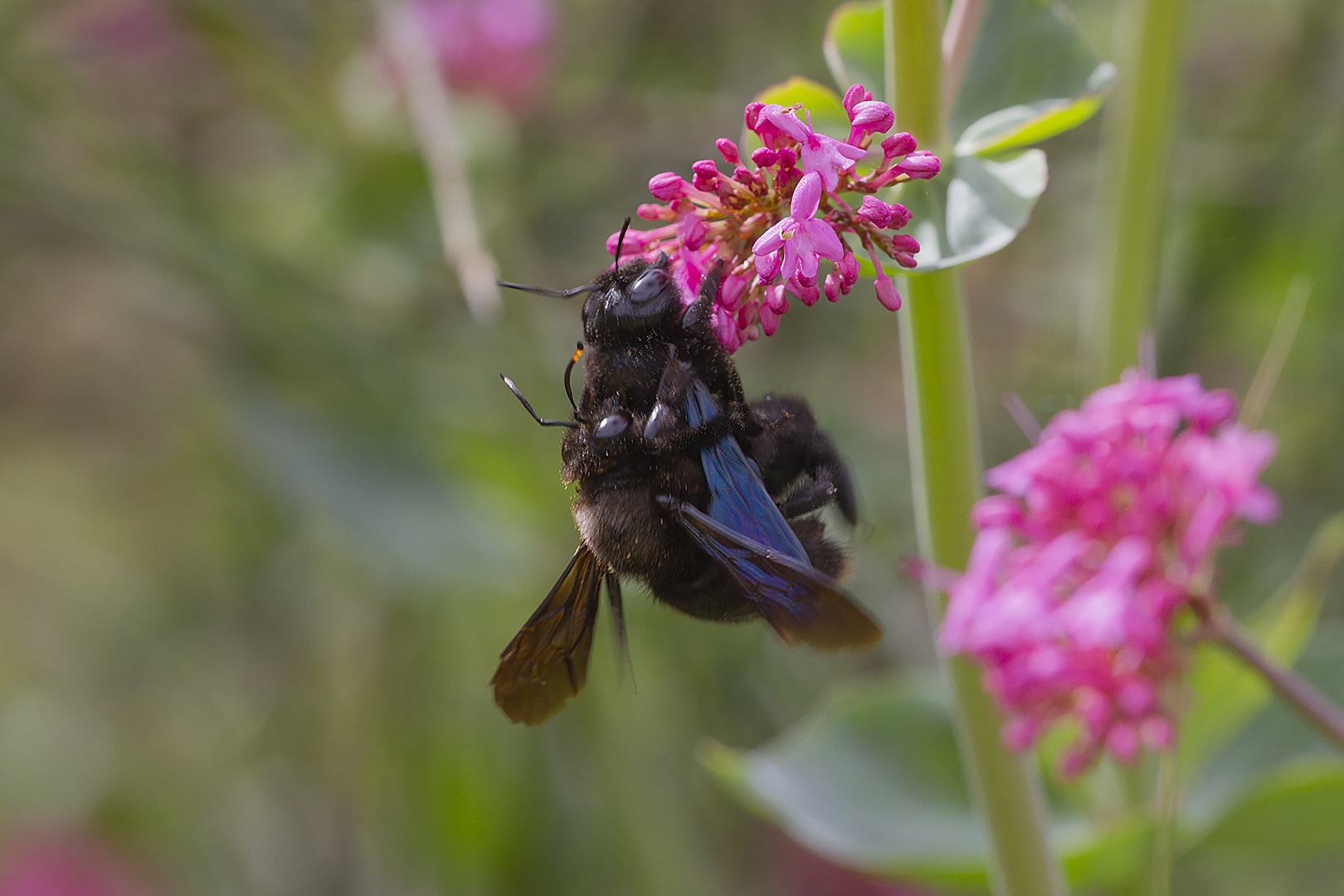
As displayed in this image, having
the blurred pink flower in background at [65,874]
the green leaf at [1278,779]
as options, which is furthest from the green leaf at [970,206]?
the blurred pink flower in background at [65,874]

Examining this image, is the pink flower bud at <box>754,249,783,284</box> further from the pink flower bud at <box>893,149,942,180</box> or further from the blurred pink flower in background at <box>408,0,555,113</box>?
the blurred pink flower in background at <box>408,0,555,113</box>

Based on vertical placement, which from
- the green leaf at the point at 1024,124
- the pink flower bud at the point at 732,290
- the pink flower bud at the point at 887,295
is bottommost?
the pink flower bud at the point at 887,295

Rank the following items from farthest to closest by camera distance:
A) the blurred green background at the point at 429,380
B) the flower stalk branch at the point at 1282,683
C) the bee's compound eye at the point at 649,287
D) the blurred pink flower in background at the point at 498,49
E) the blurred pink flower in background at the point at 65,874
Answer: the blurred pink flower in background at the point at 65,874
the blurred pink flower in background at the point at 498,49
the blurred green background at the point at 429,380
the bee's compound eye at the point at 649,287
the flower stalk branch at the point at 1282,683

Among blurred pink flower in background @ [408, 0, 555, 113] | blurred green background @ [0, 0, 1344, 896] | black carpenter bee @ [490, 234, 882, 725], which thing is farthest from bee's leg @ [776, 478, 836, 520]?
blurred pink flower in background @ [408, 0, 555, 113]

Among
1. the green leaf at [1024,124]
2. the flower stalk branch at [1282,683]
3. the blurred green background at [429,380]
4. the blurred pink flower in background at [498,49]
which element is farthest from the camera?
the blurred pink flower in background at [498,49]

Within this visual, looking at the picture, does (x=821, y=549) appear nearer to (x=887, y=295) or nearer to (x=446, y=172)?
(x=887, y=295)

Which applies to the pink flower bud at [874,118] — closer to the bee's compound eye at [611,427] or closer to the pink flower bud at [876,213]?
the pink flower bud at [876,213]

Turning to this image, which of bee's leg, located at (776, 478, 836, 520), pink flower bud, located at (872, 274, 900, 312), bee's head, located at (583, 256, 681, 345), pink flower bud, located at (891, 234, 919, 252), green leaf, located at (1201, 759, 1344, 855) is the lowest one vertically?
green leaf, located at (1201, 759, 1344, 855)
